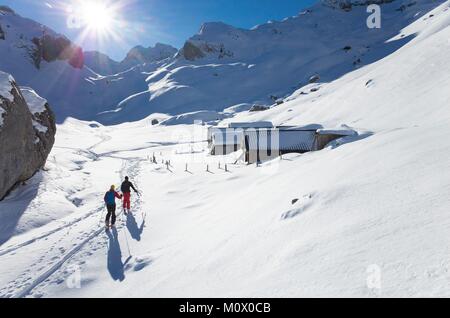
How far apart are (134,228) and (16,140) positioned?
36.5 ft

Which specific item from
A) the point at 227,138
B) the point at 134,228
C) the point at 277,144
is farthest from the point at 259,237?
Answer: the point at 227,138

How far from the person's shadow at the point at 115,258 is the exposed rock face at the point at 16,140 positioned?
366 inches

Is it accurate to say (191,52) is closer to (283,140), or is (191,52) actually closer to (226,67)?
(226,67)

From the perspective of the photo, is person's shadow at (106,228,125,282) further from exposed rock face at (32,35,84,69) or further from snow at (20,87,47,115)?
exposed rock face at (32,35,84,69)

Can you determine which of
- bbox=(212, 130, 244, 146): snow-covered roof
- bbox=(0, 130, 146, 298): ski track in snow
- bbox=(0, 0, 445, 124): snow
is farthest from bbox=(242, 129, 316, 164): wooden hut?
bbox=(0, 0, 445, 124): snow

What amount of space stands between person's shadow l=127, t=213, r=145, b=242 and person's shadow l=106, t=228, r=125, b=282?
62 cm

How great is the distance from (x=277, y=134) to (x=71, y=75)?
157 metres

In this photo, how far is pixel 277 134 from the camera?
32219mm

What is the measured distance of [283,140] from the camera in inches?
1243

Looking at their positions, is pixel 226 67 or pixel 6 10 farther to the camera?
pixel 6 10

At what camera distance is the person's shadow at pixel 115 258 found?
9.37 meters

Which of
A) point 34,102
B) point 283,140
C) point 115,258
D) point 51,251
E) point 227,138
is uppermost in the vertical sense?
point 227,138

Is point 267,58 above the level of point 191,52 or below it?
below

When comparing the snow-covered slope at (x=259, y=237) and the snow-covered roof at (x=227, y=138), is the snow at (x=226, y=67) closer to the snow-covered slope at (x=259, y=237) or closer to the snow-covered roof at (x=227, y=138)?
the snow-covered roof at (x=227, y=138)
